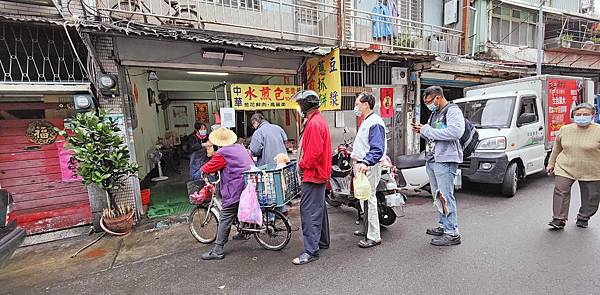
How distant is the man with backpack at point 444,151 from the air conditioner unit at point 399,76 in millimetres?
5149

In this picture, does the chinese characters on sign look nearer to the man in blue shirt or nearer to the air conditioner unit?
the man in blue shirt

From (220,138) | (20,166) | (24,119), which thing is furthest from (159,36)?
(20,166)

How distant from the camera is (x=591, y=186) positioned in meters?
3.72

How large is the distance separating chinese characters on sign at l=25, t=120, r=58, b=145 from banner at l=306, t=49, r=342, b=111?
501 centimetres

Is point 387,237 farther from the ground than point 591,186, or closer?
closer

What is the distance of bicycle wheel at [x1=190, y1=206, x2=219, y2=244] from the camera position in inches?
163

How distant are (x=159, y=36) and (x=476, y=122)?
6427mm

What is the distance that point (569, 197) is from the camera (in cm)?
379

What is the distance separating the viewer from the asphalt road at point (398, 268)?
2832 mm

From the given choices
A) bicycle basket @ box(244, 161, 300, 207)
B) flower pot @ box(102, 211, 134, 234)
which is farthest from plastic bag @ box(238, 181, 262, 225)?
flower pot @ box(102, 211, 134, 234)

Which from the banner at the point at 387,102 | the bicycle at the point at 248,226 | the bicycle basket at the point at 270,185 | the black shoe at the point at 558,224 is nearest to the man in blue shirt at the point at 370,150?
the bicycle basket at the point at 270,185

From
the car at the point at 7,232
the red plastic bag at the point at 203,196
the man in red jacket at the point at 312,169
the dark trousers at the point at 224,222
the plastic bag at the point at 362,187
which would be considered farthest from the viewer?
the red plastic bag at the point at 203,196

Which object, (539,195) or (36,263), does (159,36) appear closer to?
(36,263)

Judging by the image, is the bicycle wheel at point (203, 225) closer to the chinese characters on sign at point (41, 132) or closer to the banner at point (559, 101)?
the chinese characters on sign at point (41, 132)
